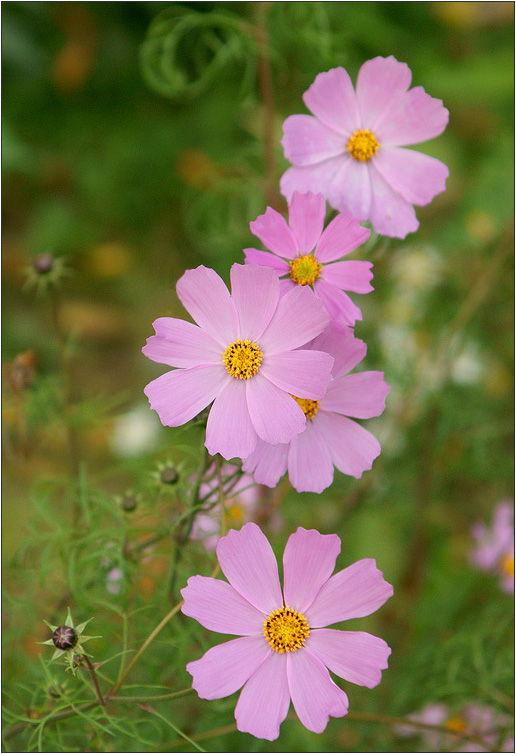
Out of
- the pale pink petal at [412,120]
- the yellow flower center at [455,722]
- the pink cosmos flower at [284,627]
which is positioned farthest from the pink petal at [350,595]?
the yellow flower center at [455,722]

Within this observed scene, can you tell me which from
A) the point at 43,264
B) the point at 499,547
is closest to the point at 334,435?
the point at 43,264

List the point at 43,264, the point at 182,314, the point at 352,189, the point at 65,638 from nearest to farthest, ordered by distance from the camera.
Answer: the point at 65,638, the point at 352,189, the point at 43,264, the point at 182,314

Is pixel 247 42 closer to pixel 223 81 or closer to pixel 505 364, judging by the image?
pixel 505 364

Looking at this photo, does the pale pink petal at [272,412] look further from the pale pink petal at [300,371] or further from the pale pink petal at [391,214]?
the pale pink petal at [391,214]

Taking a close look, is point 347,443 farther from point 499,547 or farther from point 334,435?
point 499,547

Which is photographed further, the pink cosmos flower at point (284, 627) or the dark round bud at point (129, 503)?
the dark round bud at point (129, 503)

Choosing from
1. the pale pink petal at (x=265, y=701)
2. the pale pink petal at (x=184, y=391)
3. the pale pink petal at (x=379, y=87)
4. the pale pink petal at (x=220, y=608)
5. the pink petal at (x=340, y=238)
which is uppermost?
the pale pink petal at (x=379, y=87)
